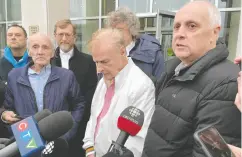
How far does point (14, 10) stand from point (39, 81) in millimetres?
5704

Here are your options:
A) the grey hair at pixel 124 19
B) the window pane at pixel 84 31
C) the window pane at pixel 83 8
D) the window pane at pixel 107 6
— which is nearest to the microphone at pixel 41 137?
the grey hair at pixel 124 19

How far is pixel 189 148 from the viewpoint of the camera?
1.02 m

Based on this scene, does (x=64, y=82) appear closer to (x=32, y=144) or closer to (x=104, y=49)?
(x=104, y=49)

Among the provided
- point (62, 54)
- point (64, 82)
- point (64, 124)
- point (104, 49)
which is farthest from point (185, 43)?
point (62, 54)

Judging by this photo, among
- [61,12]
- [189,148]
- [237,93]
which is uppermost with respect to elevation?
[61,12]

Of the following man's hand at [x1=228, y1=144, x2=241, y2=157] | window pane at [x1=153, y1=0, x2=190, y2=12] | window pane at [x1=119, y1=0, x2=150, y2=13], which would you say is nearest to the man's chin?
man's hand at [x1=228, y1=144, x2=241, y2=157]

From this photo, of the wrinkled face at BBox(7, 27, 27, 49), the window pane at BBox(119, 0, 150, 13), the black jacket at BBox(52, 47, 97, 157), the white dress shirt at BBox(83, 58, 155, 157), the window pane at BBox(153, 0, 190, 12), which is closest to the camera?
the white dress shirt at BBox(83, 58, 155, 157)

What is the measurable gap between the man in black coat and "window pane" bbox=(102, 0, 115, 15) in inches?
122

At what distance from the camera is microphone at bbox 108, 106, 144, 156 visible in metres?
0.88

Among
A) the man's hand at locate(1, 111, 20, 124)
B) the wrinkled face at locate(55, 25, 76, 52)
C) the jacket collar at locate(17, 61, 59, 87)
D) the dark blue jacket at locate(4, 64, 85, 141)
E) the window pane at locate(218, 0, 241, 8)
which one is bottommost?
the man's hand at locate(1, 111, 20, 124)

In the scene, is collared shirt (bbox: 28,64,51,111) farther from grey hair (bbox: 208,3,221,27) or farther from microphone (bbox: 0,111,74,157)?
grey hair (bbox: 208,3,221,27)

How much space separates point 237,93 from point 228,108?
0.20 feet

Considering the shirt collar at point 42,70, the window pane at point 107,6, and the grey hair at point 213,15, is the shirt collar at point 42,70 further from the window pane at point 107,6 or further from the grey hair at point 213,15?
the window pane at point 107,6

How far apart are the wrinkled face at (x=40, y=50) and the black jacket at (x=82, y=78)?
0.34 m
